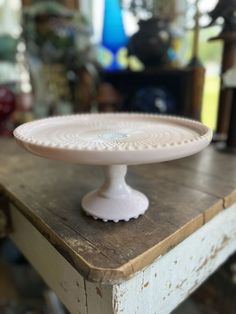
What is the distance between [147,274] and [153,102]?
579 mm

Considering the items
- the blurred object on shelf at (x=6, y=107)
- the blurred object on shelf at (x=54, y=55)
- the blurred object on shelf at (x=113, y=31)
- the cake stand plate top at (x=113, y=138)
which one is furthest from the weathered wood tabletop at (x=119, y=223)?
the blurred object on shelf at (x=113, y=31)

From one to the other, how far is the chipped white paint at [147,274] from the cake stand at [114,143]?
9 cm

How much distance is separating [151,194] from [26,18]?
930mm

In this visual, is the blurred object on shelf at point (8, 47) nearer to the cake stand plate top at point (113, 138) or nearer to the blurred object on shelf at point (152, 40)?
the blurred object on shelf at point (152, 40)

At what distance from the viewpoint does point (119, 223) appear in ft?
1.46

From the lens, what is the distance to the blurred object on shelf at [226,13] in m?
0.73

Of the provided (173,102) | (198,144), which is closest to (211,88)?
(173,102)

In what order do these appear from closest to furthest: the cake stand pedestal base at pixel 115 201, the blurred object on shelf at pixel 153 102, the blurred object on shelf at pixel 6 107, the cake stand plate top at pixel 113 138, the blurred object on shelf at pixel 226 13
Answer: the cake stand plate top at pixel 113 138 < the cake stand pedestal base at pixel 115 201 < the blurred object on shelf at pixel 226 13 < the blurred object on shelf at pixel 153 102 < the blurred object on shelf at pixel 6 107

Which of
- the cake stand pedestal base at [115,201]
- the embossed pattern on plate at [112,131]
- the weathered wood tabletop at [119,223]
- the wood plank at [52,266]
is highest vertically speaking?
the embossed pattern on plate at [112,131]

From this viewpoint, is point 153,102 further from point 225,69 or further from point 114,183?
point 114,183

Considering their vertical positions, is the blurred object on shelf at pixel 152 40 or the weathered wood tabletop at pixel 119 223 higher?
the blurred object on shelf at pixel 152 40

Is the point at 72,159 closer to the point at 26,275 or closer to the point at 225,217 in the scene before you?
the point at 225,217

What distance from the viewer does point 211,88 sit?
0.99 metres

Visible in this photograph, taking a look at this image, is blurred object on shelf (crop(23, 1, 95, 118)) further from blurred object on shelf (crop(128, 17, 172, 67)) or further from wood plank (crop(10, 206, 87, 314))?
wood plank (crop(10, 206, 87, 314))
